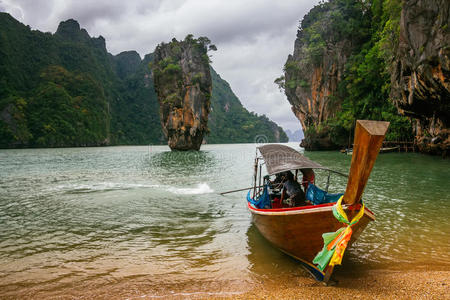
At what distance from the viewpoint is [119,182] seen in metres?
14.7

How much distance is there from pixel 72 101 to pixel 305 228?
274 feet

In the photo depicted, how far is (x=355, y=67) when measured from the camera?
3198 cm

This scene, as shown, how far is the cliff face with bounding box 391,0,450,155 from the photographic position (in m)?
11.3

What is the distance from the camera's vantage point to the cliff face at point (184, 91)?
46250mm

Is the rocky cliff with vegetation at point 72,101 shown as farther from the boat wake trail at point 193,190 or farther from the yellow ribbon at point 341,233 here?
the yellow ribbon at point 341,233

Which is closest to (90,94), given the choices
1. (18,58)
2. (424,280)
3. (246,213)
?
(18,58)

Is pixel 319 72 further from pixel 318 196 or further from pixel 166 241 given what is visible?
pixel 166 241

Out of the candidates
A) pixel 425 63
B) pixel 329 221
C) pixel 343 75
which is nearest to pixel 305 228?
pixel 329 221

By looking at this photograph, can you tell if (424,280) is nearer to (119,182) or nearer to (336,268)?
(336,268)

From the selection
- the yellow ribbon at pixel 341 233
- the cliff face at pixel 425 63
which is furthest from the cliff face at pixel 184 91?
the yellow ribbon at pixel 341 233

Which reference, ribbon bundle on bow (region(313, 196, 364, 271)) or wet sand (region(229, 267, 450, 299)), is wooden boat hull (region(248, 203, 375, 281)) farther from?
wet sand (region(229, 267, 450, 299))

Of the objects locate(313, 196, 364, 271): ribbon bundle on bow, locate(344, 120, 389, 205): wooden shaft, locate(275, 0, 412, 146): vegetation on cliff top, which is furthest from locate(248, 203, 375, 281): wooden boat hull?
locate(275, 0, 412, 146): vegetation on cliff top

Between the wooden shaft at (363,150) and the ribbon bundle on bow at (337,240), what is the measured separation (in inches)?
7.9

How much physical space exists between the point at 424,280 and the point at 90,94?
92.4 meters
